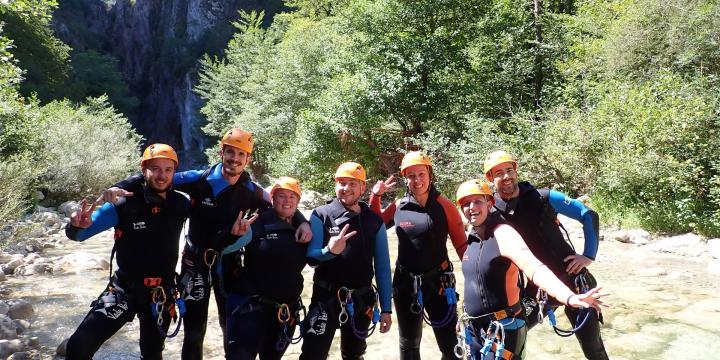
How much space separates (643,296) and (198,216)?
752 centimetres

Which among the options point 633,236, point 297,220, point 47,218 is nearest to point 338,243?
point 297,220

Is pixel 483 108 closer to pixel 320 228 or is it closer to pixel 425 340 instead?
pixel 425 340

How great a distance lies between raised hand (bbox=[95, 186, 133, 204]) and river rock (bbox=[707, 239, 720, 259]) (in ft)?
37.7

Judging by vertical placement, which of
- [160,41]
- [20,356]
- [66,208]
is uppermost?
[160,41]

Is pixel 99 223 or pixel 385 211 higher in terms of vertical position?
pixel 385 211

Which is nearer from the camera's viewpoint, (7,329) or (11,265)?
(7,329)

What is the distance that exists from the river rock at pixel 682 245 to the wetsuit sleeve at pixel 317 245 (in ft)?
33.5

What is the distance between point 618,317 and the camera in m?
6.85

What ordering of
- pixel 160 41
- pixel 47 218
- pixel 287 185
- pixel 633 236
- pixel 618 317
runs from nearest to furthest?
pixel 287 185, pixel 618 317, pixel 633 236, pixel 47 218, pixel 160 41

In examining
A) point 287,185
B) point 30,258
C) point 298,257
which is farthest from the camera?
point 30,258

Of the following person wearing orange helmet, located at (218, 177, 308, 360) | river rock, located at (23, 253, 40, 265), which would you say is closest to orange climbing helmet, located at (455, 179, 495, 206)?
person wearing orange helmet, located at (218, 177, 308, 360)

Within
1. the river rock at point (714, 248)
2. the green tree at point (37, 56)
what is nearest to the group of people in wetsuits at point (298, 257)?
the river rock at point (714, 248)

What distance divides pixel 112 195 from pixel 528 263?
3.03 meters

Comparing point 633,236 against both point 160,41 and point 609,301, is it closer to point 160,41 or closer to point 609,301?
point 609,301
